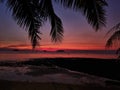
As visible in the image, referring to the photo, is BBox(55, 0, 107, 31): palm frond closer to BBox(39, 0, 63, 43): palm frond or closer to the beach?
BBox(39, 0, 63, 43): palm frond

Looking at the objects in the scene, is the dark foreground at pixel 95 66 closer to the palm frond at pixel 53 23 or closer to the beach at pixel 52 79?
the beach at pixel 52 79

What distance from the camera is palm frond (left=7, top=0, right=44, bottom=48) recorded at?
6.66 meters

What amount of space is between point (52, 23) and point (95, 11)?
1463mm

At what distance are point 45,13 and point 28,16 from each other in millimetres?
568

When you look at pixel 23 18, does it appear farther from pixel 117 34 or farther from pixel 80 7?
pixel 117 34

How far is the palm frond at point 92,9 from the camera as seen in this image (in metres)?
6.39

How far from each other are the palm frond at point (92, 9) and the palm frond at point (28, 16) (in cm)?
87

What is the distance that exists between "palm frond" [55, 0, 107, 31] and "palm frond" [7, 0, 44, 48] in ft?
2.87

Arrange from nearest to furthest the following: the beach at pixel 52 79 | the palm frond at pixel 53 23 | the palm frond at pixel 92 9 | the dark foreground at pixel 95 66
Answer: the palm frond at pixel 92 9, the palm frond at pixel 53 23, the beach at pixel 52 79, the dark foreground at pixel 95 66

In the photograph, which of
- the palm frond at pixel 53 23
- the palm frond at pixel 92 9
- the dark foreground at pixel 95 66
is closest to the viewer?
the palm frond at pixel 92 9

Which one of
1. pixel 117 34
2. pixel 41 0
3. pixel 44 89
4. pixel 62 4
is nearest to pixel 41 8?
pixel 41 0

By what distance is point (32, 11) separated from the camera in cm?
689

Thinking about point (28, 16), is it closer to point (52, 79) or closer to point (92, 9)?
point (92, 9)

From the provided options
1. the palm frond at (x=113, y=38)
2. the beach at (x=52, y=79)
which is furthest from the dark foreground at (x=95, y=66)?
the palm frond at (x=113, y=38)
